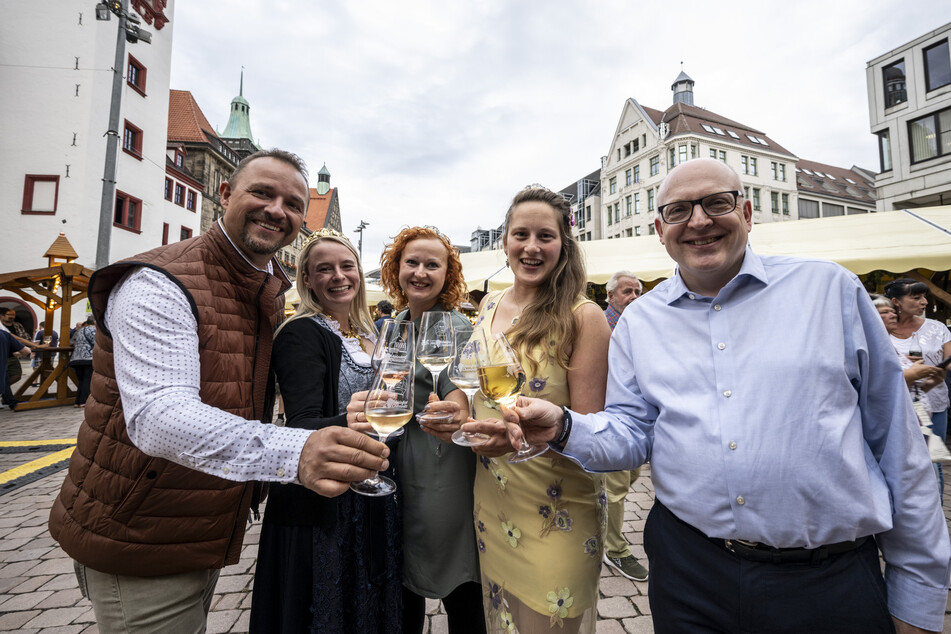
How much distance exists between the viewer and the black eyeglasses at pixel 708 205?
159 centimetres

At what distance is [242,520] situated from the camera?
1.67 m

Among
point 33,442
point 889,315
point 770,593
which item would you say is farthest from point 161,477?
point 33,442

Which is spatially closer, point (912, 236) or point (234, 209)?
point (234, 209)

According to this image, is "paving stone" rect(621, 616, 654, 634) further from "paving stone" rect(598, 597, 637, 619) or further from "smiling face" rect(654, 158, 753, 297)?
"smiling face" rect(654, 158, 753, 297)

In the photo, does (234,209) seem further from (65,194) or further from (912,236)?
(65,194)

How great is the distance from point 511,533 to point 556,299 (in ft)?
3.29

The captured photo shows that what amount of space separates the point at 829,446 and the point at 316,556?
5.99 ft

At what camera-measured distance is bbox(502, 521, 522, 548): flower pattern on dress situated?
1725mm

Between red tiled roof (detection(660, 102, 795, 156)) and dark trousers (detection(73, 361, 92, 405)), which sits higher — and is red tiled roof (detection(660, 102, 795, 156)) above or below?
above

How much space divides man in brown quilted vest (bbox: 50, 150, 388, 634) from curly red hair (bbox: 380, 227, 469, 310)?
0.86 m

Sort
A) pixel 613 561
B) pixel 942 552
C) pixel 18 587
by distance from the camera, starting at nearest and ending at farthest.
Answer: pixel 942 552, pixel 18 587, pixel 613 561

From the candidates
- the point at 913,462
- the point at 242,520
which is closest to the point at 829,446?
the point at 913,462

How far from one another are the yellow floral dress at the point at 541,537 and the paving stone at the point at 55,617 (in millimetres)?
3000

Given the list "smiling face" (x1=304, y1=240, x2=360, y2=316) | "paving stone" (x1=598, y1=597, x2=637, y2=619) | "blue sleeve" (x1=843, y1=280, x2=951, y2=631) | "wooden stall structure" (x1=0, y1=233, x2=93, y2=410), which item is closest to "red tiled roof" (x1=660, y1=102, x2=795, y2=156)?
"wooden stall structure" (x1=0, y1=233, x2=93, y2=410)
